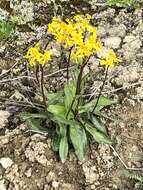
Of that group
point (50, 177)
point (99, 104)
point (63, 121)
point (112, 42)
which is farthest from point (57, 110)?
point (112, 42)

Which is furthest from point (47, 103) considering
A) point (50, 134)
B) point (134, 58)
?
point (134, 58)

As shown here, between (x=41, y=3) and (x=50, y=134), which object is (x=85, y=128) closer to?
(x=50, y=134)

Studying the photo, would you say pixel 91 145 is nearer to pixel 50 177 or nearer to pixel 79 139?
pixel 79 139

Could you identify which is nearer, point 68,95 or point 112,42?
point 68,95

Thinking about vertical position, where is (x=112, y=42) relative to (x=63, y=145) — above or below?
above

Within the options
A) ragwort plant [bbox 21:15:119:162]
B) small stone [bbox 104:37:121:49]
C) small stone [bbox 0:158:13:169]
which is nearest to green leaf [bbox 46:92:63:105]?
ragwort plant [bbox 21:15:119:162]

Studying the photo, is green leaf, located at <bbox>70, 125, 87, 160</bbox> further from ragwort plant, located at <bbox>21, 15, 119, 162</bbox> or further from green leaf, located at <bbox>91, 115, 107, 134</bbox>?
green leaf, located at <bbox>91, 115, 107, 134</bbox>

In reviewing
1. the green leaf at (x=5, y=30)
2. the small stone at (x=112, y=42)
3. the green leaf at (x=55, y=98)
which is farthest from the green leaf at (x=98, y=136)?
the green leaf at (x=5, y=30)
